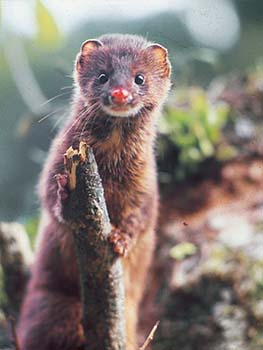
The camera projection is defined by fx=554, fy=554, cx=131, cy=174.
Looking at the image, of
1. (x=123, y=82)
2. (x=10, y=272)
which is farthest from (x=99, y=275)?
(x=10, y=272)

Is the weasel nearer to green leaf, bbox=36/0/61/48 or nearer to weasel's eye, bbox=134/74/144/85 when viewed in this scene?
weasel's eye, bbox=134/74/144/85

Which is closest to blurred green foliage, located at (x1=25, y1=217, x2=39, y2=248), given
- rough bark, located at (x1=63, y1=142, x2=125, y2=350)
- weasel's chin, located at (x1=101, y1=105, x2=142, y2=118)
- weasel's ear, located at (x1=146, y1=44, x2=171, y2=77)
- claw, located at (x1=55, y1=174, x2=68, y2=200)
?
rough bark, located at (x1=63, y1=142, x2=125, y2=350)

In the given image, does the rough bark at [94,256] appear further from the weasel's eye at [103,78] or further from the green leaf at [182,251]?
the green leaf at [182,251]

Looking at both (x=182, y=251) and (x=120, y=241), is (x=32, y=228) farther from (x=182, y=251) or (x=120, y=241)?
(x=120, y=241)

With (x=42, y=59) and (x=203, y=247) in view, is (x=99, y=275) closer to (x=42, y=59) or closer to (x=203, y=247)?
(x=42, y=59)

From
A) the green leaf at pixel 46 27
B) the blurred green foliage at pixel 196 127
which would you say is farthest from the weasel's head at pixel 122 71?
the blurred green foliage at pixel 196 127

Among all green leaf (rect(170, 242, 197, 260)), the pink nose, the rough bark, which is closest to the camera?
the pink nose
